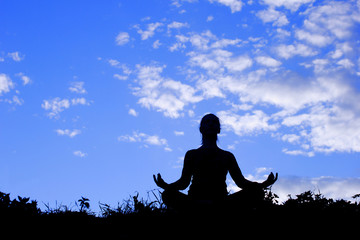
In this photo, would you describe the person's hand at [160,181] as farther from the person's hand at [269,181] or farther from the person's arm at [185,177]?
the person's hand at [269,181]

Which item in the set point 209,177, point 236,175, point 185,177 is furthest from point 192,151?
point 236,175

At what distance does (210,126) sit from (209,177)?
104cm

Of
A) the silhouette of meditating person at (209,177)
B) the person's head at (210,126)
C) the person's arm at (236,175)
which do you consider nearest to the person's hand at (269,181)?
the silhouette of meditating person at (209,177)

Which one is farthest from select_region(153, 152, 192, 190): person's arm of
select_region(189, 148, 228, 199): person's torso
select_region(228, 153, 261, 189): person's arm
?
select_region(228, 153, 261, 189): person's arm

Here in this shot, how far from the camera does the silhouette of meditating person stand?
609 cm

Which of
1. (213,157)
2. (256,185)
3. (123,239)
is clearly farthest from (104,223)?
(256,185)

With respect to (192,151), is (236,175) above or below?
below

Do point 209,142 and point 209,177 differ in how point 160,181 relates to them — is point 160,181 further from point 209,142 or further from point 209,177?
point 209,142

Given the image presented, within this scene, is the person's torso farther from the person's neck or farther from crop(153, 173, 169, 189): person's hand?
crop(153, 173, 169, 189): person's hand

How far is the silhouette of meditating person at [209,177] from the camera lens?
6.09 m

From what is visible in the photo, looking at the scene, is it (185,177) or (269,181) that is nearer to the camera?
(269,181)

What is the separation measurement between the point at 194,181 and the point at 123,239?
223 cm

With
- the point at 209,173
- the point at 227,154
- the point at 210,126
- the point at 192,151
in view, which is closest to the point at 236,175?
the point at 227,154

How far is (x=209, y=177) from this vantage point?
6766mm
